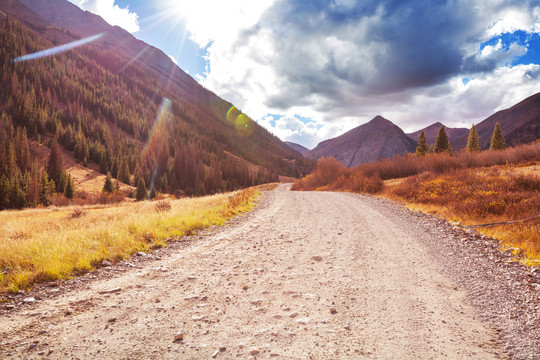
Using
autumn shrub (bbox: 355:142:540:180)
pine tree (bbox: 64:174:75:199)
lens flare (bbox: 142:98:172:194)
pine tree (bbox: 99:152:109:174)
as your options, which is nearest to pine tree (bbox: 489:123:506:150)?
autumn shrub (bbox: 355:142:540:180)

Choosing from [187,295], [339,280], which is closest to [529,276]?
[339,280]

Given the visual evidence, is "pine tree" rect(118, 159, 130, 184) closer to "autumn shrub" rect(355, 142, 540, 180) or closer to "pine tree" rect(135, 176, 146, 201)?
"pine tree" rect(135, 176, 146, 201)

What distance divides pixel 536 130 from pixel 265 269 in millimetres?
288792

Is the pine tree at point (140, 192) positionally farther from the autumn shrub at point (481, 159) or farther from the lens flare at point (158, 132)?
the autumn shrub at point (481, 159)

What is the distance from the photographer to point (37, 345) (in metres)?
3.10

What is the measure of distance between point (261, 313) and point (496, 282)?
543 centimetres

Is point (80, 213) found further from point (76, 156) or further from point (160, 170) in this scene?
point (76, 156)

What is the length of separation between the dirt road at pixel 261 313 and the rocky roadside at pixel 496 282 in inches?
9.6

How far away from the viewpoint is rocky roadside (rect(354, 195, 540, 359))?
3.61 meters

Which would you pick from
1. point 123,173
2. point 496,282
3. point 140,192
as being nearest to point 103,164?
point 123,173

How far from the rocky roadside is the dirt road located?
9.6 inches

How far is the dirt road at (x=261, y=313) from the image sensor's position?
315 cm

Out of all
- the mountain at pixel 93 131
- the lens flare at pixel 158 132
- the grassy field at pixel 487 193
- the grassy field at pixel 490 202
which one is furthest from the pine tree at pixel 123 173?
the grassy field at pixel 490 202

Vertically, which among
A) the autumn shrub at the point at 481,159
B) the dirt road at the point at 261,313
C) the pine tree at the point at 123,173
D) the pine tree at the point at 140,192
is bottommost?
the dirt road at the point at 261,313
